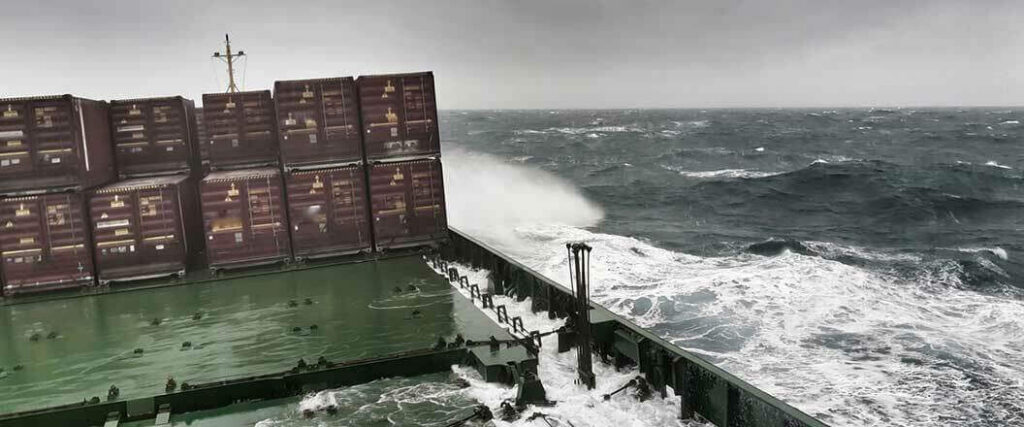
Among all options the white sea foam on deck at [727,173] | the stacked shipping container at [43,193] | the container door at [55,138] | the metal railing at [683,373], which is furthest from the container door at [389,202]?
the white sea foam on deck at [727,173]

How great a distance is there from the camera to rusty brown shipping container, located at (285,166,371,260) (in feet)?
65.3

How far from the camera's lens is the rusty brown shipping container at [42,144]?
17.6m

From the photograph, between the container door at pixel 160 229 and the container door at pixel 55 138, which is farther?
the container door at pixel 160 229

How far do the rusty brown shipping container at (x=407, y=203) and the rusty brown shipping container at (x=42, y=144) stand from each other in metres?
8.03

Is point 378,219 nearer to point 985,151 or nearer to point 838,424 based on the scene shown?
point 838,424

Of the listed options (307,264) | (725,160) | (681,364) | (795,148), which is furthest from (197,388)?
(795,148)

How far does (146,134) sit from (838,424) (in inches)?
806

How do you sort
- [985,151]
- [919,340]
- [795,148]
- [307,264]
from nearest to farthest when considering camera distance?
1. [919,340]
2. [307,264]
3. [985,151]
4. [795,148]

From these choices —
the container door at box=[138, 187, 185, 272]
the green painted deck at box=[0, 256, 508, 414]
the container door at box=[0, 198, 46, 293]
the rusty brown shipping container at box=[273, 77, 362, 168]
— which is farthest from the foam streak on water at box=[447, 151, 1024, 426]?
the container door at box=[0, 198, 46, 293]

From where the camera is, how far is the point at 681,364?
32.3 ft

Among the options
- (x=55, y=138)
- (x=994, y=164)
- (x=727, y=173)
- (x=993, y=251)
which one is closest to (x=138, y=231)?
(x=55, y=138)

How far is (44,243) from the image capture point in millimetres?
17969

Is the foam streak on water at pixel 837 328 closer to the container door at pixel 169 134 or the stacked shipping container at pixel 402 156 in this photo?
the stacked shipping container at pixel 402 156

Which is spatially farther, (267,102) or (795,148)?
(795,148)
